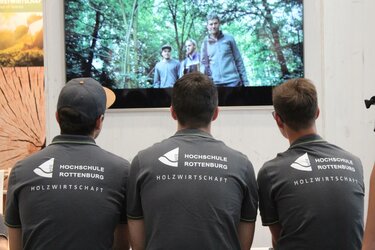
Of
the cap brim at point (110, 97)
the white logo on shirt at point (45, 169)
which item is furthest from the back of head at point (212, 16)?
the white logo on shirt at point (45, 169)

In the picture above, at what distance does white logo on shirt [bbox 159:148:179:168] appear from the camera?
164cm

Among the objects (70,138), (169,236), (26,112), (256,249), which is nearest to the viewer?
(169,236)

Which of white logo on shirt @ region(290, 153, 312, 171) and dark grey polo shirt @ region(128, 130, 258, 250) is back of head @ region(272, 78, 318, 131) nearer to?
white logo on shirt @ region(290, 153, 312, 171)

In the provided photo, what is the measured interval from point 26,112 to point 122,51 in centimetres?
181

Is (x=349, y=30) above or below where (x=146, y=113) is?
above

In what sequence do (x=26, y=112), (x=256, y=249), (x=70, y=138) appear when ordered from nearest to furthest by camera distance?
1. (x=70, y=138)
2. (x=256, y=249)
3. (x=26, y=112)

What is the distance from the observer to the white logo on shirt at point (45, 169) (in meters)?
1.64

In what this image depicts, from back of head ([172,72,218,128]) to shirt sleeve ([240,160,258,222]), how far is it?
238 millimetres

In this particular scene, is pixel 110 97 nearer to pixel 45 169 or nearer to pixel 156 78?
pixel 156 78


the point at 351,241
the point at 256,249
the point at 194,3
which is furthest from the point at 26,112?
the point at 351,241

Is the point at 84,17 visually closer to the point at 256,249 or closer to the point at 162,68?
the point at 162,68

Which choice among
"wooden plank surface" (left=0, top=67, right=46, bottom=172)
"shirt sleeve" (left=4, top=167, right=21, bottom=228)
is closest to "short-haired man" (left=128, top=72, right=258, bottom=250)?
"shirt sleeve" (left=4, top=167, right=21, bottom=228)

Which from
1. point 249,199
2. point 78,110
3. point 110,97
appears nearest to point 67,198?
point 78,110

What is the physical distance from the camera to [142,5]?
326 centimetres
